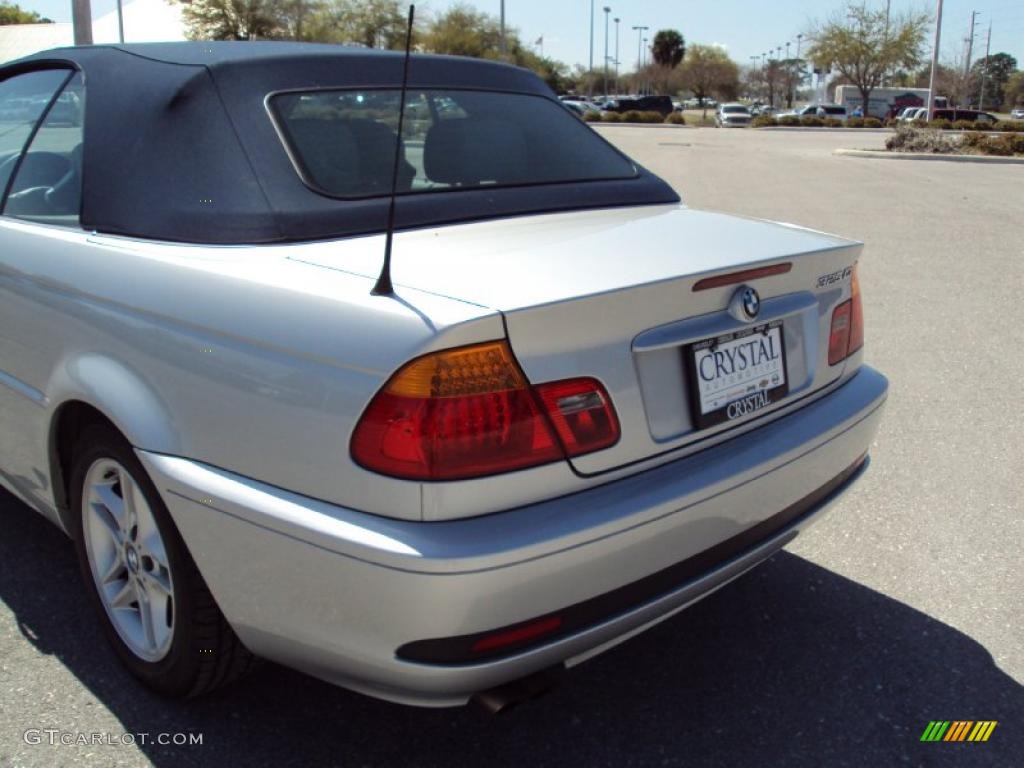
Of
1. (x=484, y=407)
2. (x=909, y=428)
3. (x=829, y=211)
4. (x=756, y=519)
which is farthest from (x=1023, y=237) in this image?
(x=484, y=407)

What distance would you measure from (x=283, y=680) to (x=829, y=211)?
12159 millimetres

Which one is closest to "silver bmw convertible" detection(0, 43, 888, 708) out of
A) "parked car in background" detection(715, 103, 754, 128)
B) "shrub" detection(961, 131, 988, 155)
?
"shrub" detection(961, 131, 988, 155)

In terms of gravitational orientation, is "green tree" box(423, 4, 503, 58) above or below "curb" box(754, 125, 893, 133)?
above

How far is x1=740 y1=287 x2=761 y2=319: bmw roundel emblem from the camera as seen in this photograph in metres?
2.40

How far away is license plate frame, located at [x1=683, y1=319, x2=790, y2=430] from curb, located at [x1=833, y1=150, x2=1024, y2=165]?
84.9 ft

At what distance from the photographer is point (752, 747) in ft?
8.27

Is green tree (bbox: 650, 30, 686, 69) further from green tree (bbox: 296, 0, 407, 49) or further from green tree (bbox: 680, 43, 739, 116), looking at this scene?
green tree (bbox: 296, 0, 407, 49)

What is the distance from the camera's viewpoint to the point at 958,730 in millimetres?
2592

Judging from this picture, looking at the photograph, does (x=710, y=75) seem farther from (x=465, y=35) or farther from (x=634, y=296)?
(x=634, y=296)

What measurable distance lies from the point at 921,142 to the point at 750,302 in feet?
93.0

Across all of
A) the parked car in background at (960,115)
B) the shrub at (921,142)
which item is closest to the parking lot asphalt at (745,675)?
the shrub at (921,142)

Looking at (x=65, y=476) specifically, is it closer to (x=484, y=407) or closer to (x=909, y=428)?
(x=484, y=407)

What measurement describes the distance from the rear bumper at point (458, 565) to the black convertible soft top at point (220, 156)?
658mm

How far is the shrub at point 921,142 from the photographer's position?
90.8 feet
